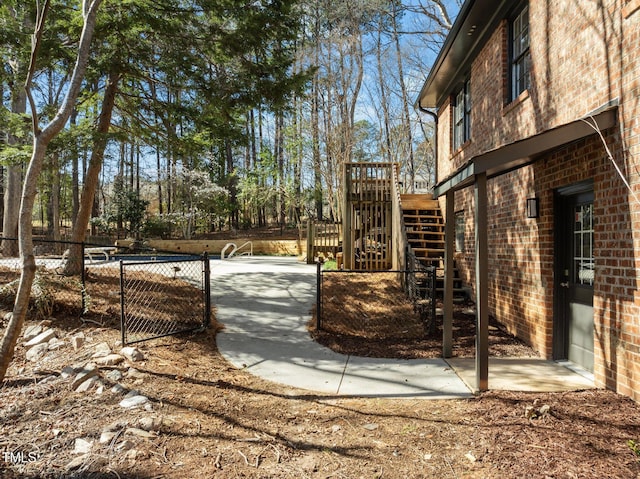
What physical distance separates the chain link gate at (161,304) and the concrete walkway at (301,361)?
0.45m

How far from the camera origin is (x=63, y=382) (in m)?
4.10

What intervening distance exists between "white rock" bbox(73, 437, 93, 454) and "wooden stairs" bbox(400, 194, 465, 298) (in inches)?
264

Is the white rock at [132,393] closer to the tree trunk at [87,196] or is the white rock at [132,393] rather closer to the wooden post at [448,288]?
the wooden post at [448,288]

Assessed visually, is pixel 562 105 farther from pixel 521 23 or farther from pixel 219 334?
pixel 219 334

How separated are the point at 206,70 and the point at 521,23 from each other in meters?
5.39

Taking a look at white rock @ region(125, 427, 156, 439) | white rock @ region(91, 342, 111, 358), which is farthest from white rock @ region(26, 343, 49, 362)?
white rock @ region(125, 427, 156, 439)

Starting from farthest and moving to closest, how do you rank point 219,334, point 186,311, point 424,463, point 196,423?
point 186,311
point 219,334
point 196,423
point 424,463

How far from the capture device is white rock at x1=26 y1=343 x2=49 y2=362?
16.1ft

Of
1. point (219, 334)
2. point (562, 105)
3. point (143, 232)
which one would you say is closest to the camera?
point (562, 105)

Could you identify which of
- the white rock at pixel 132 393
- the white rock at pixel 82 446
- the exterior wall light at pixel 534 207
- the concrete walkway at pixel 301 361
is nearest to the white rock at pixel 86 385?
the white rock at pixel 132 393

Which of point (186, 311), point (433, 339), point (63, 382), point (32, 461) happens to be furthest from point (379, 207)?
point (32, 461)

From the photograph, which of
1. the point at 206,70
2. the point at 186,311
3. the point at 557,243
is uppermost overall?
the point at 206,70

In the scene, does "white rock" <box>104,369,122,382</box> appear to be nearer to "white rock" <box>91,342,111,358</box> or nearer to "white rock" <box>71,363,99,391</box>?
"white rock" <box>71,363,99,391</box>

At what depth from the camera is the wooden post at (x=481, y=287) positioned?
13.5 feet
